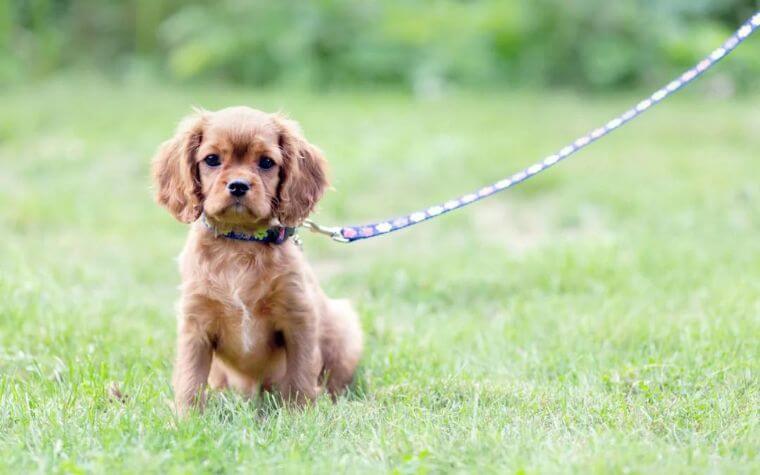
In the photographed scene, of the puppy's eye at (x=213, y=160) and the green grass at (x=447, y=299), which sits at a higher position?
the puppy's eye at (x=213, y=160)

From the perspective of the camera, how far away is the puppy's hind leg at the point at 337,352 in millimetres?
3941

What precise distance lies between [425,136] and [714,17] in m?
6.24

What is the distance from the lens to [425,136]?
9344 mm

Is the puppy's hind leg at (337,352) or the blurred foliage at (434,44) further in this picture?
the blurred foliage at (434,44)

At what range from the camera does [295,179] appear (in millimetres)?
3641

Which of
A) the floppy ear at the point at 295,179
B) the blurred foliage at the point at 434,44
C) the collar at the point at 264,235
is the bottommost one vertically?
the collar at the point at 264,235

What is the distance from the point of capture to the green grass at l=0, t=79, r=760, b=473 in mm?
3025

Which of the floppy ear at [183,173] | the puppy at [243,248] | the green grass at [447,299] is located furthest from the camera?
the floppy ear at [183,173]

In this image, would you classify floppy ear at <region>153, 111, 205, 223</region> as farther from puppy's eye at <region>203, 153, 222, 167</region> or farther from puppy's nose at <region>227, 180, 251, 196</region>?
puppy's nose at <region>227, 180, 251, 196</region>

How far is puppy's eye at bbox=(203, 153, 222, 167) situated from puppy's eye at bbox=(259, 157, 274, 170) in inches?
5.7

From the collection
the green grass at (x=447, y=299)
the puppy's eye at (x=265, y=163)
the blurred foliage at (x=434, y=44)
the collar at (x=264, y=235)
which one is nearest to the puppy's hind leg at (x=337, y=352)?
the green grass at (x=447, y=299)

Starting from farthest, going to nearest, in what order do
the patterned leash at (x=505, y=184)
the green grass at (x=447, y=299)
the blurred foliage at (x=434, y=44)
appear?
1. the blurred foliage at (x=434, y=44)
2. the patterned leash at (x=505, y=184)
3. the green grass at (x=447, y=299)

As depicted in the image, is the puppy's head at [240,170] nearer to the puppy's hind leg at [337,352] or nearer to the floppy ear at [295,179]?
the floppy ear at [295,179]

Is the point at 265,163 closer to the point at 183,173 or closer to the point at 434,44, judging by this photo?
the point at 183,173
